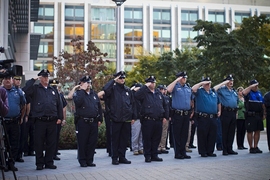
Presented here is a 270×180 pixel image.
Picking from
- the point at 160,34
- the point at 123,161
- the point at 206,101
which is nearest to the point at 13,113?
the point at 123,161

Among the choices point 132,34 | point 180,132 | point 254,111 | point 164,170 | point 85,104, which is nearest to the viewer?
point 164,170

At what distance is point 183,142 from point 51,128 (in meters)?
3.80

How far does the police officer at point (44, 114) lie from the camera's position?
11.0m

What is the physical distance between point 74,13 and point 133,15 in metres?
10.8

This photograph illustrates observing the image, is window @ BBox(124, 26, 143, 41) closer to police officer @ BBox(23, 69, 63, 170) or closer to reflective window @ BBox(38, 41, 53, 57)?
reflective window @ BBox(38, 41, 53, 57)

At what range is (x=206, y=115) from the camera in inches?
525

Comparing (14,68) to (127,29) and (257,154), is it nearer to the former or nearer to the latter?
(257,154)

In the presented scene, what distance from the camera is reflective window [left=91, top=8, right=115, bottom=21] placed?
84.6 m

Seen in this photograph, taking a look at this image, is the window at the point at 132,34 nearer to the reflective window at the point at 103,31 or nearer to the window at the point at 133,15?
the window at the point at 133,15

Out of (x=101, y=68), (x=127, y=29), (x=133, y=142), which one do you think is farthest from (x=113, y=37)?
(x=133, y=142)

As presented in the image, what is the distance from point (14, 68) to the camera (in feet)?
25.8

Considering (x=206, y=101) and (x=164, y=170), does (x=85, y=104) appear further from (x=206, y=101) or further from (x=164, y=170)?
(x=206, y=101)

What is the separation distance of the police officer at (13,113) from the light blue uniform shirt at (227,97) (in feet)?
19.3

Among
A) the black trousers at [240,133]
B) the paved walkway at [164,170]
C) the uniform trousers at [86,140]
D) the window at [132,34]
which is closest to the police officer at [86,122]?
the uniform trousers at [86,140]
